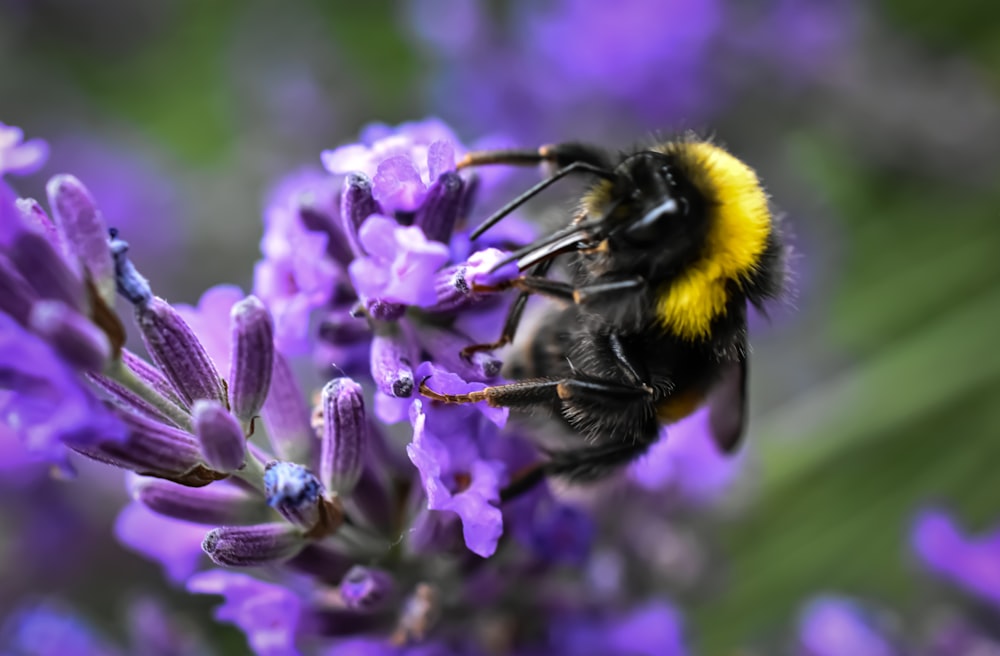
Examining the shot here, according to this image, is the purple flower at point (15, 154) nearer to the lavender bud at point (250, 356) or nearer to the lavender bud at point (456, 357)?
the lavender bud at point (250, 356)

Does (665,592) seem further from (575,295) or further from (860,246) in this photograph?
(860,246)

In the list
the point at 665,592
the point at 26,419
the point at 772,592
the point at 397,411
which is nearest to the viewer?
the point at 26,419

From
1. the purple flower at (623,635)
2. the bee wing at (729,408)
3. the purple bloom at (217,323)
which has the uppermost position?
the purple bloom at (217,323)

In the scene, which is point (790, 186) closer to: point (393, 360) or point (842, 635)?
point (842, 635)

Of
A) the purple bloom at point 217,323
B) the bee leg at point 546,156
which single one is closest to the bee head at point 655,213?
the bee leg at point 546,156

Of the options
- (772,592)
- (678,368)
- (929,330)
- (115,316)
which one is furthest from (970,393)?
(115,316)

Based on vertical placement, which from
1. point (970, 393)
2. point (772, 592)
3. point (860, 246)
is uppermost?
point (860, 246)

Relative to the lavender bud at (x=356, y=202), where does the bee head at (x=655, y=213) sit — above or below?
below

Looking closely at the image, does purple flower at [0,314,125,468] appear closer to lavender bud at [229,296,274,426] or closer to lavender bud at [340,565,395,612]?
lavender bud at [229,296,274,426]
